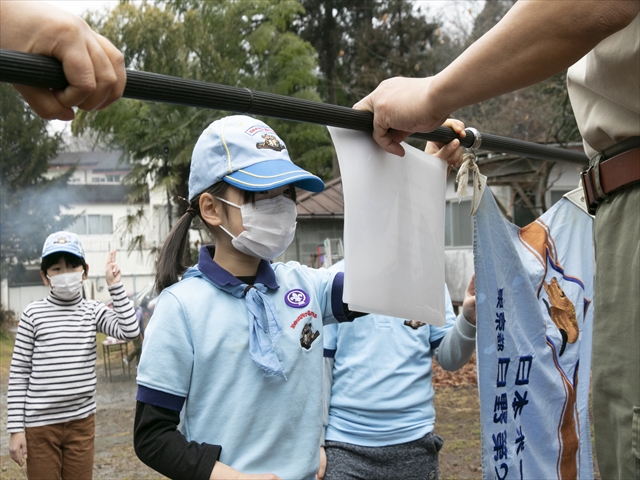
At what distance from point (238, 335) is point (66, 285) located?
9.60ft

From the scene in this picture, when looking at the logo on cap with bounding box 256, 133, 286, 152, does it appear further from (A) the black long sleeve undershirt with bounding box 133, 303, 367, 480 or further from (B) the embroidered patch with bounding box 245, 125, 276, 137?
(A) the black long sleeve undershirt with bounding box 133, 303, 367, 480

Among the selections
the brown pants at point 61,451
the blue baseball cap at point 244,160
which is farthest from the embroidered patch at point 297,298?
the brown pants at point 61,451

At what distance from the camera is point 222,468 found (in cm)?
183

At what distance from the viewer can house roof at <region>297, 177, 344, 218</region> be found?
55.3ft

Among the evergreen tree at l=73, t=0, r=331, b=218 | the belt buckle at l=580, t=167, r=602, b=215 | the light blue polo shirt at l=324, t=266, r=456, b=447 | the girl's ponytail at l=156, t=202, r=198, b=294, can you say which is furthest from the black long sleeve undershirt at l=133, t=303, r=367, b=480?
the evergreen tree at l=73, t=0, r=331, b=218

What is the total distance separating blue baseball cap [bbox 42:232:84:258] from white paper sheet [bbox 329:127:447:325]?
11.2 feet

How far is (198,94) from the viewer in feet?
4.22

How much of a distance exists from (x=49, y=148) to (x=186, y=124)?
1172 centimetres

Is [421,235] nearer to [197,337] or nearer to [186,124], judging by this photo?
[197,337]

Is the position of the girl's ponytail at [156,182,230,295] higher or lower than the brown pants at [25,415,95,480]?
higher

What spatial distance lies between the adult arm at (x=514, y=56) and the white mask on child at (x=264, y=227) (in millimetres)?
700

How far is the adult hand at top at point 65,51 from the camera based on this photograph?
1.10 metres

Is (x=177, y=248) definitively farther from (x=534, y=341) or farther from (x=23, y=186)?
(x=23, y=186)

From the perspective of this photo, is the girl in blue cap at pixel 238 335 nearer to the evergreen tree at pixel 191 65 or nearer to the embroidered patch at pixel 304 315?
the embroidered patch at pixel 304 315
